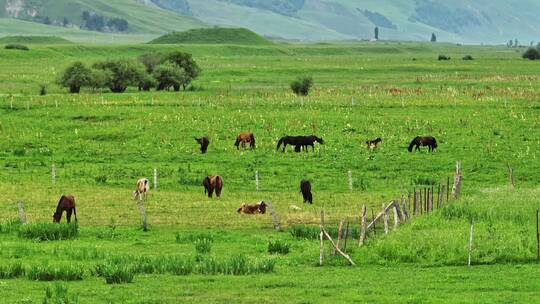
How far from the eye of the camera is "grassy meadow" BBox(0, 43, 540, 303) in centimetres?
2911

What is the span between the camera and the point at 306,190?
4516cm

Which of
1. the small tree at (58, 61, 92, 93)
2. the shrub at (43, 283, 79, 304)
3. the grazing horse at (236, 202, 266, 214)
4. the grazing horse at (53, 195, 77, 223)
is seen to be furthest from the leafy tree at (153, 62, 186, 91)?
the shrub at (43, 283, 79, 304)

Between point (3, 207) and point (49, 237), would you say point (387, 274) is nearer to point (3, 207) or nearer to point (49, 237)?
point (49, 237)

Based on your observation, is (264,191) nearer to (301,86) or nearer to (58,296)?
(58,296)

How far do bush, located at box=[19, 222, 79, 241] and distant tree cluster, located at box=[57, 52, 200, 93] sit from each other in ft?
220

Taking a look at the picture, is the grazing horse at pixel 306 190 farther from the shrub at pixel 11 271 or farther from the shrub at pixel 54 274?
the shrub at pixel 11 271

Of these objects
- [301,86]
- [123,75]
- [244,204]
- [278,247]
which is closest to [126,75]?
[123,75]

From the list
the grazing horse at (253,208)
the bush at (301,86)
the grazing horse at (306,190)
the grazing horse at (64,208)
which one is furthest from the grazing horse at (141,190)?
the bush at (301,86)

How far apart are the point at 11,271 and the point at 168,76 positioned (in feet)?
263

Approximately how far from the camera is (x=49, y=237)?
36938 millimetres

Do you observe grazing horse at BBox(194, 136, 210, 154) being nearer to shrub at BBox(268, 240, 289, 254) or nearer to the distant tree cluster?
shrub at BBox(268, 240, 289, 254)

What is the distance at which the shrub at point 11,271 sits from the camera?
30266 mm

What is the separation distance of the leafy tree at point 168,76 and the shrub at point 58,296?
8299 centimetres

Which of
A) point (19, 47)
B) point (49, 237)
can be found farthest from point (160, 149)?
point (19, 47)
